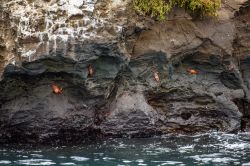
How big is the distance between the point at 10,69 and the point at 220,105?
16.0ft

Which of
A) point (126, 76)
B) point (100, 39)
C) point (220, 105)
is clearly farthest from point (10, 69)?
point (220, 105)

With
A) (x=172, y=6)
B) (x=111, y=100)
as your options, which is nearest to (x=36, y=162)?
(x=111, y=100)

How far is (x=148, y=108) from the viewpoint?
11.6m

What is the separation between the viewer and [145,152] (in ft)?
34.4

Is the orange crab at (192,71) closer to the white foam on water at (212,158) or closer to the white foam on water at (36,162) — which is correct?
the white foam on water at (212,158)

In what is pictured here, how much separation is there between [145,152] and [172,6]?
3.64 metres

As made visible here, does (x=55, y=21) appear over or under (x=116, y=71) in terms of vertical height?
over

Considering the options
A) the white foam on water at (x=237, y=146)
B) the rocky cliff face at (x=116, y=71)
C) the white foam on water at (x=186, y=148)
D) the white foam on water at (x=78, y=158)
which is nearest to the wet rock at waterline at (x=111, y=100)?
the rocky cliff face at (x=116, y=71)

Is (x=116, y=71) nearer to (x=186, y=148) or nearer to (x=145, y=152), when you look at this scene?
(x=145, y=152)

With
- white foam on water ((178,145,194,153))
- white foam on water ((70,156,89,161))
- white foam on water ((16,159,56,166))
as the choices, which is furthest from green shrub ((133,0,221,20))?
white foam on water ((16,159,56,166))

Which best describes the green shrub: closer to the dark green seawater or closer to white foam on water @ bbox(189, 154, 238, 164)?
the dark green seawater

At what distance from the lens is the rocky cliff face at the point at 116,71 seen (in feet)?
35.2

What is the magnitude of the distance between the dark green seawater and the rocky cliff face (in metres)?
0.47

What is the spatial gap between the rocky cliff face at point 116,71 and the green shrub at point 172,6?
194 mm
